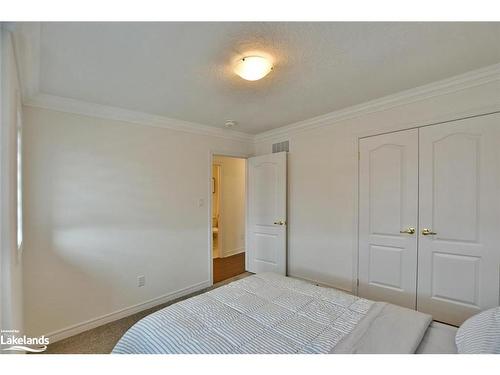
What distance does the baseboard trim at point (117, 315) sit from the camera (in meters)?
2.27

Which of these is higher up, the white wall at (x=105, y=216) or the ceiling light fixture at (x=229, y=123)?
the ceiling light fixture at (x=229, y=123)

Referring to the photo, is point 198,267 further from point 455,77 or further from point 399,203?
point 455,77

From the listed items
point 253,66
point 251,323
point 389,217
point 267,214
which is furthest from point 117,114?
point 389,217

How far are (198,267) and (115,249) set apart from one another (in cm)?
114

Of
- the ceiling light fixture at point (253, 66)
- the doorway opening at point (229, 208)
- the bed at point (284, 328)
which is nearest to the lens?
the bed at point (284, 328)

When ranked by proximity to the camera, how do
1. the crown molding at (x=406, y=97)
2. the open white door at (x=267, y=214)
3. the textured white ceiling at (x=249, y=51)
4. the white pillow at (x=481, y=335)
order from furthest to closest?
the open white door at (x=267, y=214) < the crown molding at (x=406, y=97) < the textured white ceiling at (x=249, y=51) < the white pillow at (x=481, y=335)

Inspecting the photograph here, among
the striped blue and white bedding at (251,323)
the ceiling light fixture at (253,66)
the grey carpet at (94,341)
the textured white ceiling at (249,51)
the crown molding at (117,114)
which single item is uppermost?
the textured white ceiling at (249,51)

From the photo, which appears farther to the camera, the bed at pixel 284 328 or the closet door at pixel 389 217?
the closet door at pixel 389 217

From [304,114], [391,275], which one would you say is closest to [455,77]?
[304,114]

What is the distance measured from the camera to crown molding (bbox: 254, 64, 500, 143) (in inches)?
77.8

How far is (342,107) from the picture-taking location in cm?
277

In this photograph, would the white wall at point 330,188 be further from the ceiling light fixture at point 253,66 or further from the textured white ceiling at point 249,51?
→ the ceiling light fixture at point 253,66

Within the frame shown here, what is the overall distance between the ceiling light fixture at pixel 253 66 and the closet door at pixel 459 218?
171 cm

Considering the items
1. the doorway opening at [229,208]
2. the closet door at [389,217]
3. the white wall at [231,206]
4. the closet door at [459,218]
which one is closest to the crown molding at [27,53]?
the closet door at [389,217]
